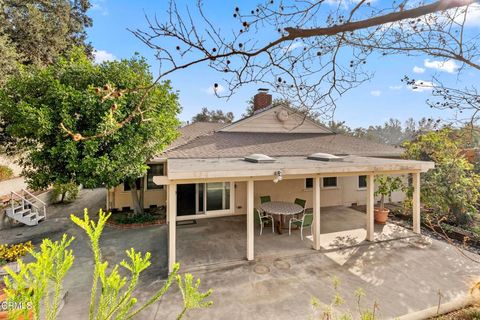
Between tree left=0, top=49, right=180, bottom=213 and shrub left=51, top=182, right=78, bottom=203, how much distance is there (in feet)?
22.6

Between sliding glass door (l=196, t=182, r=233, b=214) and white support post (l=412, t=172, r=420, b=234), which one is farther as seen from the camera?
sliding glass door (l=196, t=182, r=233, b=214)

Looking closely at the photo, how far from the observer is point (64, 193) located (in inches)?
601

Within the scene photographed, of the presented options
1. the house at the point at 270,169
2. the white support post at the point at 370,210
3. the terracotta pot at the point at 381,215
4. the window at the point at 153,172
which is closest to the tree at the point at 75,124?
the house at the point at 270,169

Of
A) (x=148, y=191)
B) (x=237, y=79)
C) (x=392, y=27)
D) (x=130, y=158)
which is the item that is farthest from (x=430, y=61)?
(x=148, y=191)

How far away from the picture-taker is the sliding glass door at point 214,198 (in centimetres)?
1162

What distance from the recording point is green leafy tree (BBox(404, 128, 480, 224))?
31.0 feet

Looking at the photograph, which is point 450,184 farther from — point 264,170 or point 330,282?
point 264,170

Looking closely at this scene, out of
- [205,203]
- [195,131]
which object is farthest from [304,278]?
[195,131]

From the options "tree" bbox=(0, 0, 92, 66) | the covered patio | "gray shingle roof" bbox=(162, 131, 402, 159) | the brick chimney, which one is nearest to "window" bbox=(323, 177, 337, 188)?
"gray shingle roof" bbox=(162, 131, 402, 159)

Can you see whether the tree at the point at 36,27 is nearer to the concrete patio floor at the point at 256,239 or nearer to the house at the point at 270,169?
the house at the point at 270,169

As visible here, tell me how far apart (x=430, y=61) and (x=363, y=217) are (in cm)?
902

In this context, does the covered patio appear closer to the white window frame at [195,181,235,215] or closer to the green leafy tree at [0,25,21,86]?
the white window frame at [195,181,235,215]

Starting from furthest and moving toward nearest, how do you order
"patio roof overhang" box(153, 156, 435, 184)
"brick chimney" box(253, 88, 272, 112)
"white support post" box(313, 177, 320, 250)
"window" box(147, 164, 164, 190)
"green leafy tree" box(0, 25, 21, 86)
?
"brick chimney" box(253, 88, 272, 112) → "green leafy tree" box(0, 25, 21, 86) → "window" box(147, 164, 164, 190) → "white support post" box(313, 177, 320, 250) → "patio roof overhang" box(153, 156, 435, 184)

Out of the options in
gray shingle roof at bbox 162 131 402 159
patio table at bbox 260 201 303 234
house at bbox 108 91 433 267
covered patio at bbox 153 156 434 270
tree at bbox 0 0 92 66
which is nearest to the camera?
covered patio at bbox 153 156 434 270
